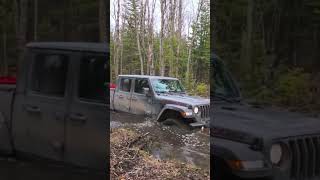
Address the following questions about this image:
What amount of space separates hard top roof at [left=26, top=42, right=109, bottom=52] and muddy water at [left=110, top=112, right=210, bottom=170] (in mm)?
382

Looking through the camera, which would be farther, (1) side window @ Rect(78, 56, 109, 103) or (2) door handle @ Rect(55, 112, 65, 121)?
(2) door handle @ Rect(55, 112, 65, 121)

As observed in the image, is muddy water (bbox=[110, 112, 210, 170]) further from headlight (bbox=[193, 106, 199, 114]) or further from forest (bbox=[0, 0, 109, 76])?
forest (bbox=[0, 0, 109, 76])

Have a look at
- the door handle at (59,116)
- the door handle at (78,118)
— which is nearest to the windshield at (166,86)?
the door handle at (78,118)

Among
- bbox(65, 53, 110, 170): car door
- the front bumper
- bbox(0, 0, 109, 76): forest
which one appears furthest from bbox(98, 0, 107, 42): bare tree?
the front bumper

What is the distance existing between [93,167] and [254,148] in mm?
950

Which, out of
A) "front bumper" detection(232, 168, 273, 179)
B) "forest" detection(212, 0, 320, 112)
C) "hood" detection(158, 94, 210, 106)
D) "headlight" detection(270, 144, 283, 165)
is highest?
"forest" detection(212, 0, 320, 112)

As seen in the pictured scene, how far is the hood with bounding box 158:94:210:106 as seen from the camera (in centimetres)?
249

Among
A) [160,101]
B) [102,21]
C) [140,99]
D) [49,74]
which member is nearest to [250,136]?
[160,101]

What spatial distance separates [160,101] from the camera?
2545 millimetres

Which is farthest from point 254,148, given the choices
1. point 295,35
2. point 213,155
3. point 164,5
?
point 164,5

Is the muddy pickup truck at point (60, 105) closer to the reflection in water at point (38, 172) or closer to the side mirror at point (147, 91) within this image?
the reflection in water at point (38, 172)

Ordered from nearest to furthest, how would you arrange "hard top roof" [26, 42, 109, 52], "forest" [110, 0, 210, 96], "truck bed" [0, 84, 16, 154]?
"forest" [110, 0, 210, 96] < "hard top roof" [26, 42, 109, 52] < "truck bed" [0, 84, 16, 154]

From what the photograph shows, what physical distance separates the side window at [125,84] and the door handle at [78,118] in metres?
0.30

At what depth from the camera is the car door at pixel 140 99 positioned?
2.54 m
